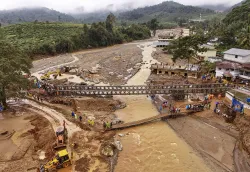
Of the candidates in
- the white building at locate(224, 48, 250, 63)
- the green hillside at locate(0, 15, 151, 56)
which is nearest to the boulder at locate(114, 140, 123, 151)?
the white building at locate(224, 48, 250, 63)

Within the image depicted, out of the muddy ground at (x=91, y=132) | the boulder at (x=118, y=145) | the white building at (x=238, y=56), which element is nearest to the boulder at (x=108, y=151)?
the muddy ground at (x=91, y=132)

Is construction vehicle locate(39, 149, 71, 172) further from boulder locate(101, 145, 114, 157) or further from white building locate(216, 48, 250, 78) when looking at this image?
white building locate(216, 48, 250, 78)

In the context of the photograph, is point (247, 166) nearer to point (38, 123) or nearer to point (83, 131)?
point (83, 131)

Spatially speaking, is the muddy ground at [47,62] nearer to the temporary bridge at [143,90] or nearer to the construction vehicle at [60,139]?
the temporary bridge at [143,90]

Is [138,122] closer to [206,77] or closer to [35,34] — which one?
[206,77]

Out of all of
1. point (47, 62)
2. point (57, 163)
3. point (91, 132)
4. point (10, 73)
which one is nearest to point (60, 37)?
point (47, 62)

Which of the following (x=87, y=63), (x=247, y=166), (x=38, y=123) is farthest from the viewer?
(x=87, y=63)

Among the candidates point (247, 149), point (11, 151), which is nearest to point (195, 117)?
point (247, 149)
